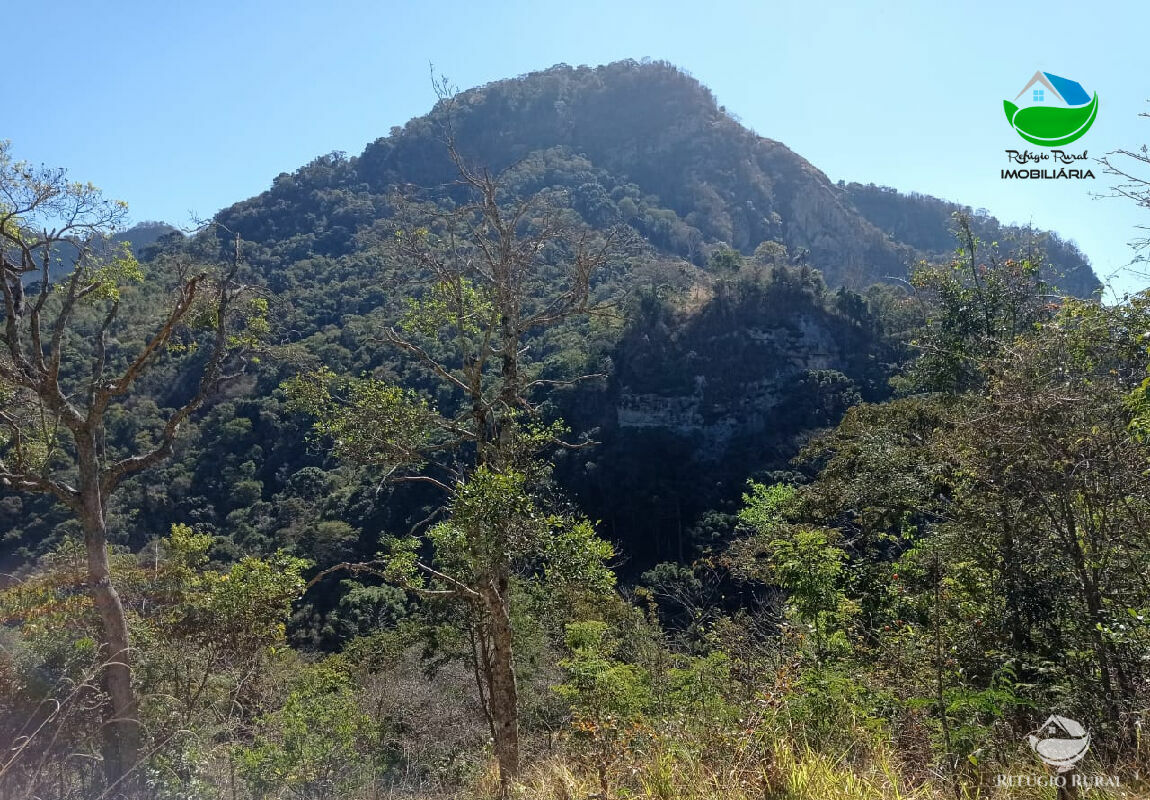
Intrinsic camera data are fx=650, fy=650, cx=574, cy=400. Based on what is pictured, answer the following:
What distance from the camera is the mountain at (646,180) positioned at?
66125 mm

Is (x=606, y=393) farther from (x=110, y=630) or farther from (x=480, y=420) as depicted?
(x=110, y=630)

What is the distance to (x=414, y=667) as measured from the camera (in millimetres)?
14836

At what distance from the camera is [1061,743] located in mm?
3107

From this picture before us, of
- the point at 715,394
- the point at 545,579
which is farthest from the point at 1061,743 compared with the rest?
the point at 715,394

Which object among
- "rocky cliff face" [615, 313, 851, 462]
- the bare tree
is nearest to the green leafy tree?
the bare tree

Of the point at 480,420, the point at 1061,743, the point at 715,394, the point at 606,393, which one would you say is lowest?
the point at 715,394

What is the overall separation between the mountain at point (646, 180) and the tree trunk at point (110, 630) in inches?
2227

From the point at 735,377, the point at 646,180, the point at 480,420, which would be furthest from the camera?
the point at 646,180

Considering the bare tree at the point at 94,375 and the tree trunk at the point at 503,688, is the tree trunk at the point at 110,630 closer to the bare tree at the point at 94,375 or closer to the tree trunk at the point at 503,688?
the bare tree at the point at 94,375

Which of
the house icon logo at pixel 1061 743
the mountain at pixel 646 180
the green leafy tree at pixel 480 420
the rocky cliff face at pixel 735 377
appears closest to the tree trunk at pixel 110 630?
the green leafy tree at pixel 480 420

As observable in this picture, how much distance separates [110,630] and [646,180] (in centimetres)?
8696

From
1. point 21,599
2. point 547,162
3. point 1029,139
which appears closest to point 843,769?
point 1029,139

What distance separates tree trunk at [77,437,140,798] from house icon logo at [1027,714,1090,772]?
21.1 feet

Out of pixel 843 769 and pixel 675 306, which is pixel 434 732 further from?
pixel 675 306
